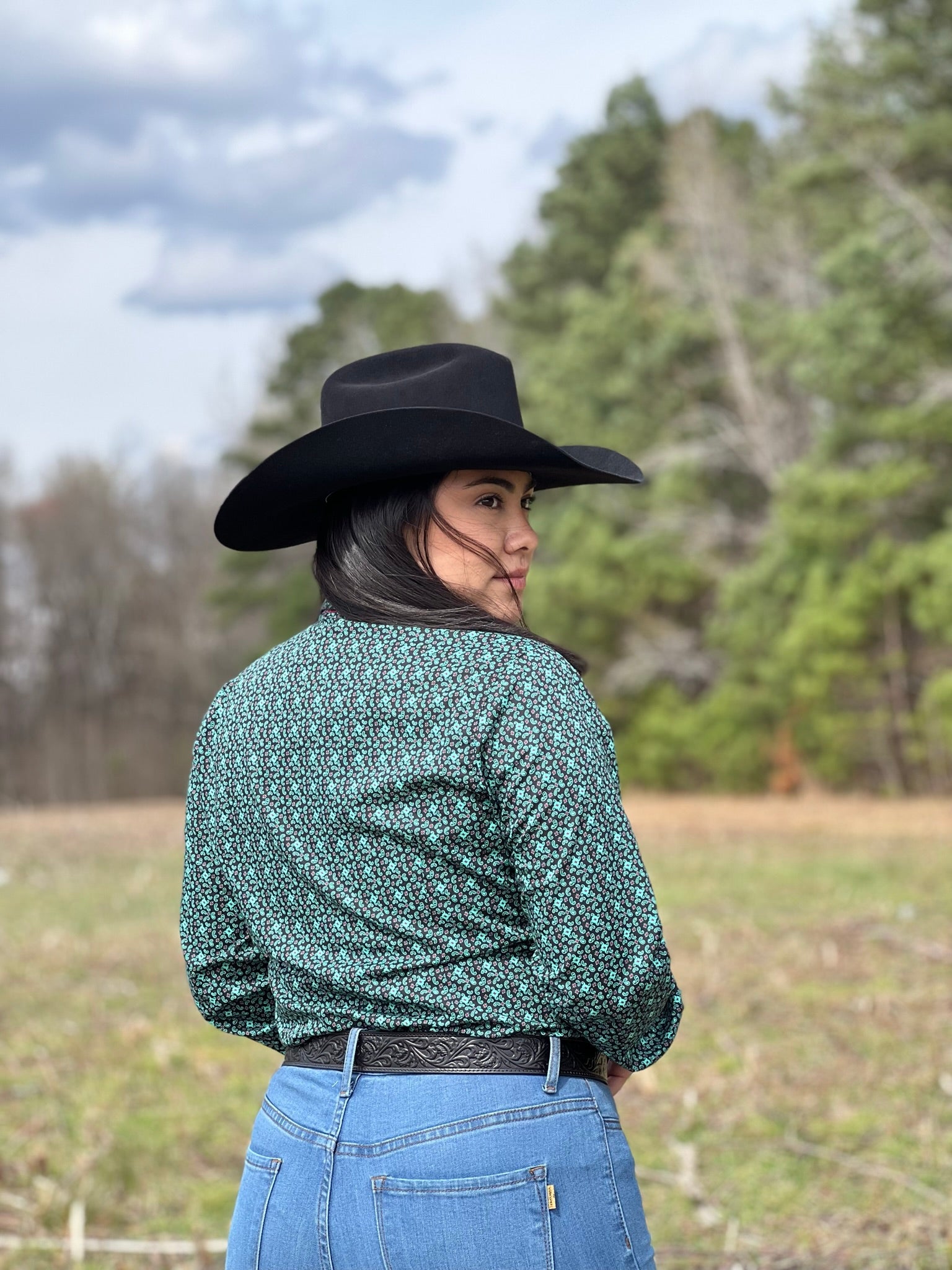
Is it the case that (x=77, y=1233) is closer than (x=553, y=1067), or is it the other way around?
(x=553, y=1067)

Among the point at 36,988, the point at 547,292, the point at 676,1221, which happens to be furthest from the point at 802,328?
the point at 676,1221

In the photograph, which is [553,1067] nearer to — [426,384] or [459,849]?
[459,849]

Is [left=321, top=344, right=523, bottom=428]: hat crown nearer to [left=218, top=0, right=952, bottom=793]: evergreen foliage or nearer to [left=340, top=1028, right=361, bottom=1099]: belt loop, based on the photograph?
[left=340, top=1028, right=361, bottom=1099]: belt loop

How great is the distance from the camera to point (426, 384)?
2027mm

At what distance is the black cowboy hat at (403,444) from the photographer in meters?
1.91

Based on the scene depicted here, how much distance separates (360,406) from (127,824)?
68.2 ft

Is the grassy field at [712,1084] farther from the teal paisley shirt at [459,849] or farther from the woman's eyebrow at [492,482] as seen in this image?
the woman's eyebrow at [492,482]

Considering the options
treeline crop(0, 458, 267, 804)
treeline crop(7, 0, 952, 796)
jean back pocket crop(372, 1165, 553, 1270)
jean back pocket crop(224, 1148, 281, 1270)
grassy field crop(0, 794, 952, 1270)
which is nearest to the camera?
jean back pocket crop(372, 1165, 553, 1270)

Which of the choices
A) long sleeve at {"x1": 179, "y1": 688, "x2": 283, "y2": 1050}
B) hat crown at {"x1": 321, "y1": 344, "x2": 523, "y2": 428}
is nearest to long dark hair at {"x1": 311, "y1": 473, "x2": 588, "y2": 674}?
hat crown at {"x1": 321, "y1": 344, "x2": 523, "y2": 428}

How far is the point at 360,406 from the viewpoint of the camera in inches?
80.6

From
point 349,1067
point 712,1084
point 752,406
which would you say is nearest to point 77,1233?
point 712,1084

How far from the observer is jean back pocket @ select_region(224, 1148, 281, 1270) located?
1841mm

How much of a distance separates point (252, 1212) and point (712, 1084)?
3997 mm

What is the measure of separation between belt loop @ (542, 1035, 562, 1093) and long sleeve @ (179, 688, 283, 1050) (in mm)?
535
